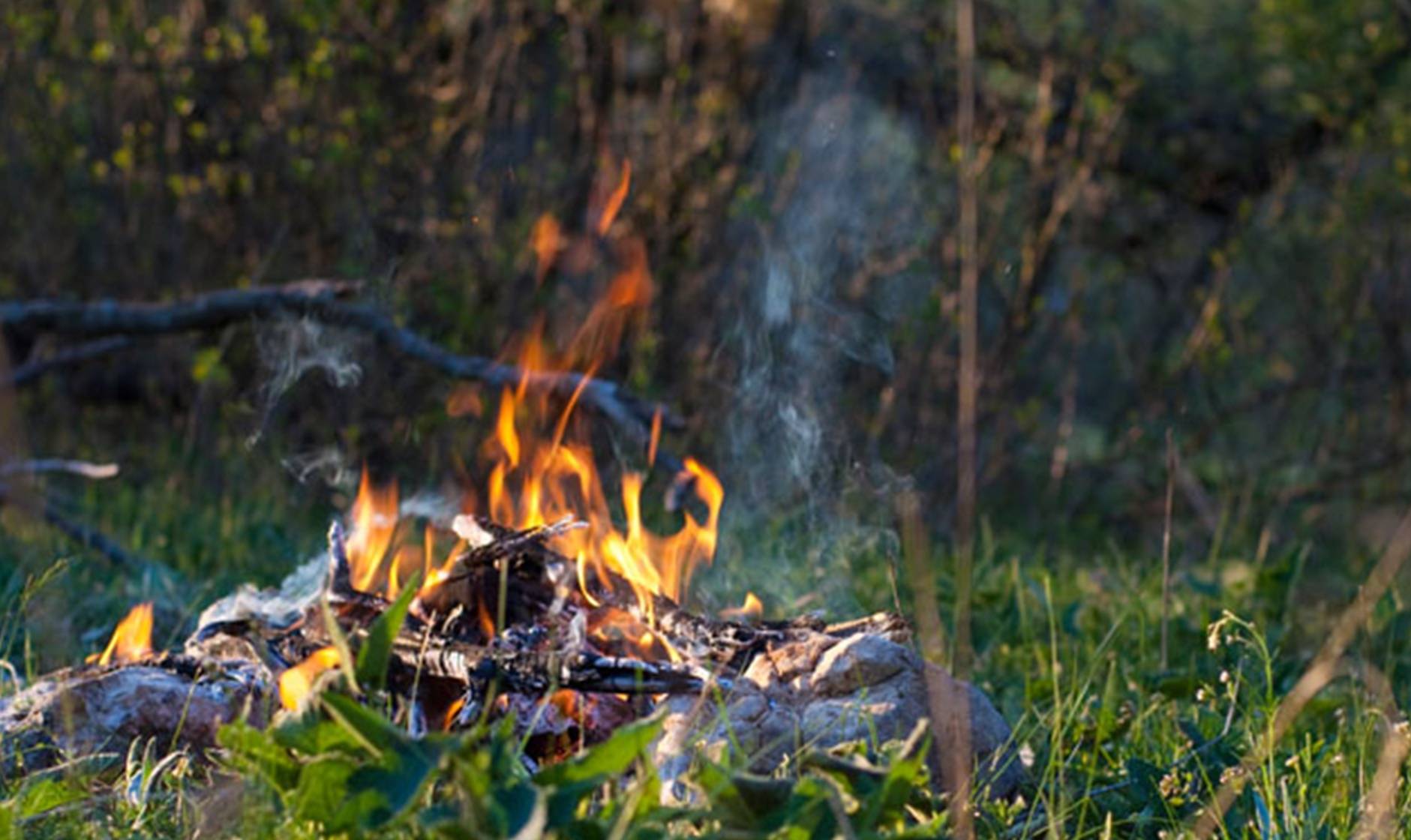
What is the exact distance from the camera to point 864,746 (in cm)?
218

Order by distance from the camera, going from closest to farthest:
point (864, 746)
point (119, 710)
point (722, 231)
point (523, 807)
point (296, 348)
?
point (523, 807)
point (864, 746)
point (119, 710)
point (296, 348)
point (722, 231)

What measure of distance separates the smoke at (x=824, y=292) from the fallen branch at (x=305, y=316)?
0.83m

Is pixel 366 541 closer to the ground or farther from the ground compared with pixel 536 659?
closer to the ground

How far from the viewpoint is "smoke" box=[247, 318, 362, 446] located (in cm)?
487

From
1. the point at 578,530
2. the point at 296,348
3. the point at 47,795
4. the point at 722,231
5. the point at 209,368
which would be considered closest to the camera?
the point at 47,795

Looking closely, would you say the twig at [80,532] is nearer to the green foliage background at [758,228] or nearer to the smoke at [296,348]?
the smoke at [296,348]

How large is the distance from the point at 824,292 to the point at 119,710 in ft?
13.4

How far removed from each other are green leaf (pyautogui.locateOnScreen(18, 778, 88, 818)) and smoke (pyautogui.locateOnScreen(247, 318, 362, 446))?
2390 millimetres

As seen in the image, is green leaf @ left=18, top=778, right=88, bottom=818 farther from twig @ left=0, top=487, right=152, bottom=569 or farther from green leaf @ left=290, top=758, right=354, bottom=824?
twig @ left=0, top=487, right=152, bottom=569

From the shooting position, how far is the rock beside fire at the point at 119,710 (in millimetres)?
2752

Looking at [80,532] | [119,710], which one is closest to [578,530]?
[119,710]

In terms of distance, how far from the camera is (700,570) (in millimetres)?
4840

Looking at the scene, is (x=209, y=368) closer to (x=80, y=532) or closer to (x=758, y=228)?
(x=80, y=532)

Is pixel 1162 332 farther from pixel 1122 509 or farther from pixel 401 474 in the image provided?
pixel 401 474
